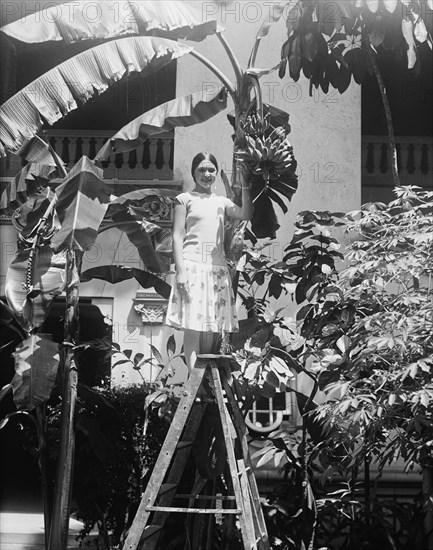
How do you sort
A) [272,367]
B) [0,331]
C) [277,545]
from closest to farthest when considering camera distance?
[272,367] → [277,545] → [0,331]

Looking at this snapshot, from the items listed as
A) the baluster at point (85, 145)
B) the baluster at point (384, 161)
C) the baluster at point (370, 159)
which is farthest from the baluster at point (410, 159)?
the baluster at point (85, 145)

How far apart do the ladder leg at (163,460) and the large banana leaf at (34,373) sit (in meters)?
1.11

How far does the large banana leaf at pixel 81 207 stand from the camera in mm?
5770

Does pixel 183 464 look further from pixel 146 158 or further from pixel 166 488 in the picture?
pixel 146 158

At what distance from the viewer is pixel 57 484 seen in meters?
6.29

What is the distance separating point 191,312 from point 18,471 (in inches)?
182

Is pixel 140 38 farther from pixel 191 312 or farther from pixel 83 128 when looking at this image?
pixel 83 128

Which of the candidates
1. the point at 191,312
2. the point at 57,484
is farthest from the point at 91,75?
the point at 57,484

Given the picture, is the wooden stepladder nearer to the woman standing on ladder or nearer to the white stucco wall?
the woman standing on ladder

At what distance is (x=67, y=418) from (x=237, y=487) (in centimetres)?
149

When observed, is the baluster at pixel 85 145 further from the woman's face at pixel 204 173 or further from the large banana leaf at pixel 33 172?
the woman's face at pixel 204 173

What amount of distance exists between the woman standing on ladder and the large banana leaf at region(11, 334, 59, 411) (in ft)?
3.08

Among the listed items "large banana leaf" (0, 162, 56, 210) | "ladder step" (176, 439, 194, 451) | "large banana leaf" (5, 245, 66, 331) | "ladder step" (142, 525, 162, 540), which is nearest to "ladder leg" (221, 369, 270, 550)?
"ladder step" (176, 439, 194, 451)

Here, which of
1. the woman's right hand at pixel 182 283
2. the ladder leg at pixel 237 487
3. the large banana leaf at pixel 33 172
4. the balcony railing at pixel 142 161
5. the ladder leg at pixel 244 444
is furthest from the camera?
the balcony railing at pixel 142 161
